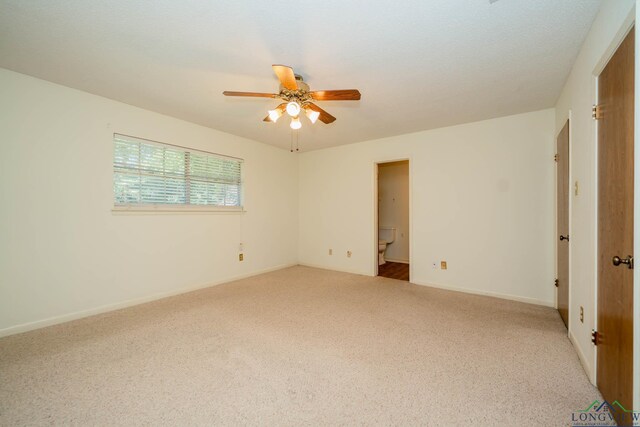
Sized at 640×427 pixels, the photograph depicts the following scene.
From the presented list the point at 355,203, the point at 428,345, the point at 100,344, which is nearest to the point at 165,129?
the point at 100,344

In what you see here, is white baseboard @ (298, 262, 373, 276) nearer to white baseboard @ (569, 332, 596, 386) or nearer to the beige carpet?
the beige carpet

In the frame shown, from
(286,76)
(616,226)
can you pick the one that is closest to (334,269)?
(286,76)

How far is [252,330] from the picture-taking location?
239 centimetres

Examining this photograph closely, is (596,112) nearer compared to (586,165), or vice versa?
(596,112)

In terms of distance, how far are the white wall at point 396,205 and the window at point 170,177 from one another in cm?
329

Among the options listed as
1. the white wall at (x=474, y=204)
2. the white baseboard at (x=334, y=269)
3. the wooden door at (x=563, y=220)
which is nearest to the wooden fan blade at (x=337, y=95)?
the wooden door at (x=563, y=220)

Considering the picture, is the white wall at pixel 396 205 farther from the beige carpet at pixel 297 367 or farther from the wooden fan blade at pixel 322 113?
the wooden fan blade at pixel 322 113

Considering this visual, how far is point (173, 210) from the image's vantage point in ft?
11.0

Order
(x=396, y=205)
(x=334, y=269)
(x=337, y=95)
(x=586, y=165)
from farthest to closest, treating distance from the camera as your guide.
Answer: (x=396, y=205) → (x=334, y=269) → (x=337, y=95) → (x=586, y=165)

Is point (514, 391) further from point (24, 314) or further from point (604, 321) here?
point (24, 314)

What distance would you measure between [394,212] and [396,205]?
0.55 ft

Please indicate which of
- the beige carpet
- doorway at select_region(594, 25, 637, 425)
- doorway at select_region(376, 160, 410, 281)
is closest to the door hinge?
doorway at select_region(594, 25, 637, 425)

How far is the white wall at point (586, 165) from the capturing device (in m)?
1.41

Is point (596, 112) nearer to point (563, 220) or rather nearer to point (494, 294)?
point (563, 220)
